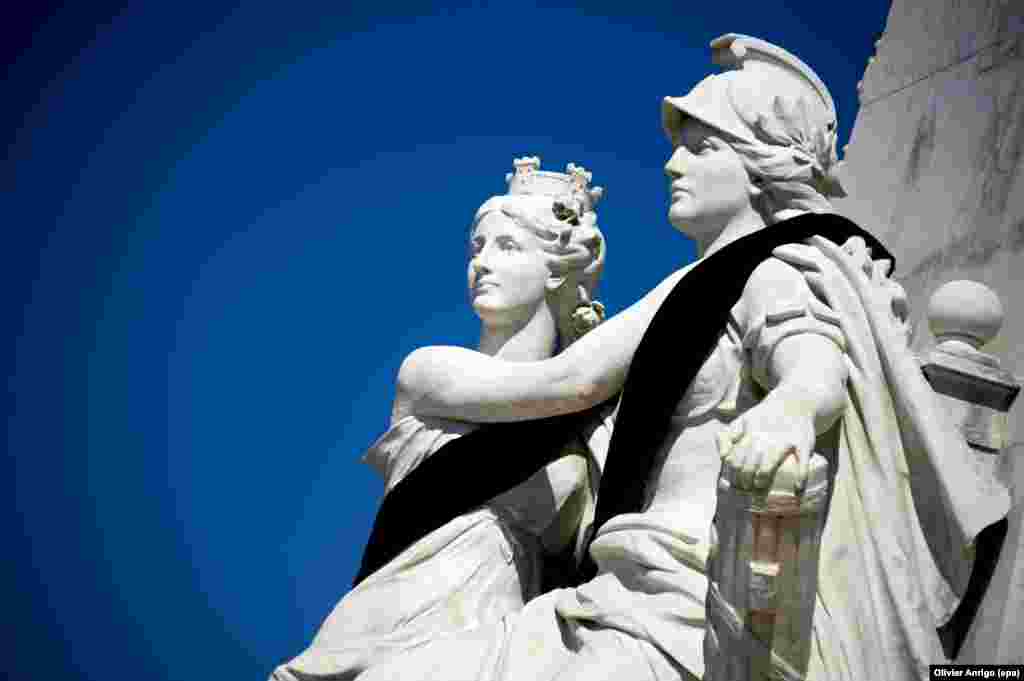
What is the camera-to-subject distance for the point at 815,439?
5.05 meters

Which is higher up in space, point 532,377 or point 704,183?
point 704,183

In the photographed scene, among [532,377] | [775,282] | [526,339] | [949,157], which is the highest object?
[949,157]

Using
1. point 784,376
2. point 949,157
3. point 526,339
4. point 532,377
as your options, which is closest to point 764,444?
point 784,376

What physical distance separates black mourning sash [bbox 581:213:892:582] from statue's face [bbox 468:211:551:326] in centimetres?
77

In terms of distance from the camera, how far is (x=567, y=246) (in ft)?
21.3

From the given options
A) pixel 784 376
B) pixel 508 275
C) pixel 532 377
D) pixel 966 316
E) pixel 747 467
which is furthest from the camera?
pixel 508 275

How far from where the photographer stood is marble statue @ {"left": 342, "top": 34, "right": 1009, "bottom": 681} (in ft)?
15.5

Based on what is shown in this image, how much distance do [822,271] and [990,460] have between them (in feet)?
2.95

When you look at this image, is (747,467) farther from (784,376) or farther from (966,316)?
(966,316)

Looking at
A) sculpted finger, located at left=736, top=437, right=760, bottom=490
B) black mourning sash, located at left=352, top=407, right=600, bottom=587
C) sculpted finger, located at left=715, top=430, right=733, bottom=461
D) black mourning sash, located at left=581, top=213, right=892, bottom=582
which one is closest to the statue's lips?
black mourning sash, located at left=352, top=407, right=600, bottom=587

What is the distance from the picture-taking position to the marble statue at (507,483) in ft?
18.8

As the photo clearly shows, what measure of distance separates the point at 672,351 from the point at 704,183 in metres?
0.73

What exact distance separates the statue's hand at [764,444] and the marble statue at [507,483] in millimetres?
1447

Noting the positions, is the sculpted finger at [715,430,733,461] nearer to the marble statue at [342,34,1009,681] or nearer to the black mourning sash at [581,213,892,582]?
the marble statue at [342,34,1009,681]
